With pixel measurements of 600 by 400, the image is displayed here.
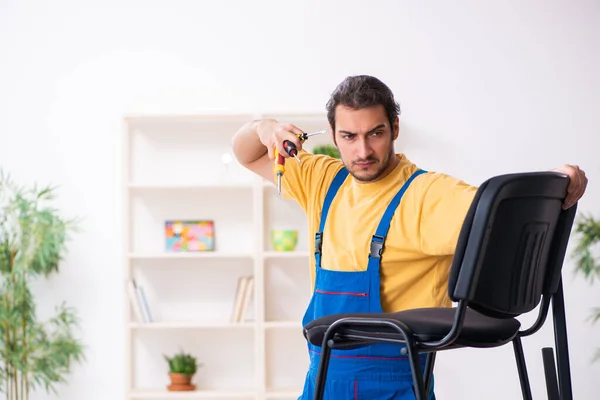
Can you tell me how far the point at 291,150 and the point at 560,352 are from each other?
764 mm

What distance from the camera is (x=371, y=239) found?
1999mm

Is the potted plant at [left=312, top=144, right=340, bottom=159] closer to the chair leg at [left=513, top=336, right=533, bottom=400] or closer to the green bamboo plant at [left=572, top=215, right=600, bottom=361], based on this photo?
the green bamboo plant at [left=572, top=215, right=600, bottom=361]

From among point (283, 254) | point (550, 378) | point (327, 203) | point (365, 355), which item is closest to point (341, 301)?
point (365, 355)

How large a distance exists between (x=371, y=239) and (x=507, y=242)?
63 centimetres

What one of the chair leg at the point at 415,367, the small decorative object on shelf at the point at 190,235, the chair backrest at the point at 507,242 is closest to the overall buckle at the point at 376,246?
the chair backrest at the point at 507,242

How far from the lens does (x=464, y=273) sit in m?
1.34

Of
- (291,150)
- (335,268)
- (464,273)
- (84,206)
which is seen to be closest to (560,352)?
(464,273)

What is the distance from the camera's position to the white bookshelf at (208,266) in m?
4.89

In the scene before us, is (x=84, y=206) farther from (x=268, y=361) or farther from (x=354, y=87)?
(x=354, y=87)

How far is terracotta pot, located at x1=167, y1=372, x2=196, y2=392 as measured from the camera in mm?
4676

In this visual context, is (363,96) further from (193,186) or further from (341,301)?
(193,186)

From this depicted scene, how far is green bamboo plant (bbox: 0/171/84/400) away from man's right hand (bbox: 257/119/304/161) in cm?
261

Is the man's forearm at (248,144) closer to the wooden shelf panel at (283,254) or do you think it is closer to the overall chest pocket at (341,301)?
the overall chest pocket at (341,301)

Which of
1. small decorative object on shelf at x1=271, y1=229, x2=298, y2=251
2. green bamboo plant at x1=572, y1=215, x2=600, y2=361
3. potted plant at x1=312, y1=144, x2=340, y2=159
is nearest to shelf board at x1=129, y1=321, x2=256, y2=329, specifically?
small decorative object on shelf at x1=271, y1=229, x2=298, y2=251
